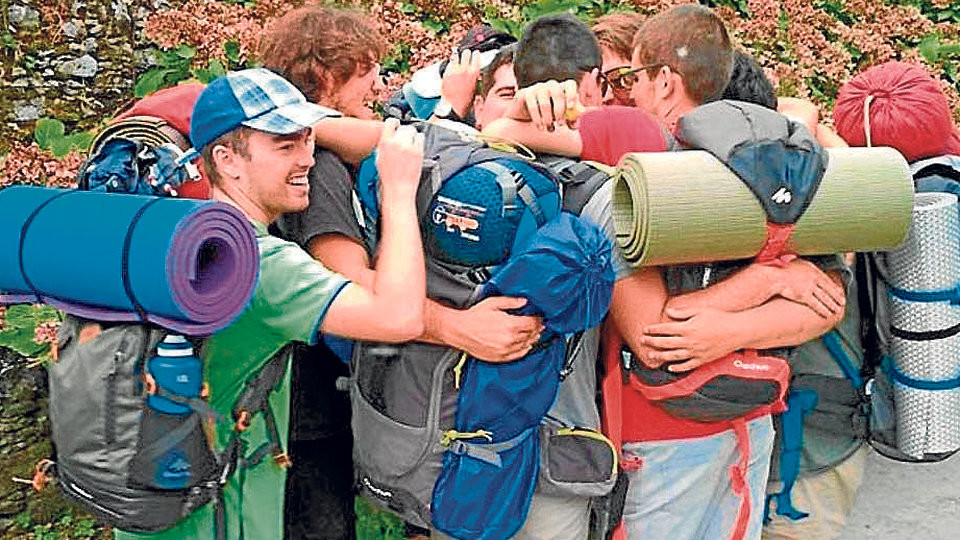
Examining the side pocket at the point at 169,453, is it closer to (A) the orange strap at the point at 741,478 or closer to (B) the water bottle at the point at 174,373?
(B) the water bottle at the point at 174,373

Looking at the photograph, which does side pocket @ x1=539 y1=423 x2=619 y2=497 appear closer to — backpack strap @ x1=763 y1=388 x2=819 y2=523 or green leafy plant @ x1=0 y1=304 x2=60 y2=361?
backpack strap @ x1=763 y1=388 x2=819 y2=523

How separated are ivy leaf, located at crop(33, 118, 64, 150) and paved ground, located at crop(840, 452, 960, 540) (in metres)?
3.60

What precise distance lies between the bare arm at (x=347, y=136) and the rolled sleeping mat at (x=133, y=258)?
67cm

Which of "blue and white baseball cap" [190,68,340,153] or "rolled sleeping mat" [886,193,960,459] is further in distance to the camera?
"rolled sleeping mat" [886,193,960,459]

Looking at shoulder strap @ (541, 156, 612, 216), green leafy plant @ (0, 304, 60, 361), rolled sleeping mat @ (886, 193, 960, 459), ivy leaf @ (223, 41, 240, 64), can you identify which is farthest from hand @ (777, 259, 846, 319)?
ivy leaf @ (223, 41, 240, 64)

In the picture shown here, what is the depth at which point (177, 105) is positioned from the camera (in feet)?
9.89

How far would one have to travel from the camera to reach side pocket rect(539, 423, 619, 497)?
291 centimetres

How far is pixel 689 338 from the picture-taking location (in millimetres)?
2877

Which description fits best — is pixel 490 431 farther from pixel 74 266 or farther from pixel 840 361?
pixel 840 361

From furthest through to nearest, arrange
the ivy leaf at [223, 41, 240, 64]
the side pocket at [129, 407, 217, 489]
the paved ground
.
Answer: the ivy leaf at [223, 41, 240, 64]
the paved ground
the side pocket at [129, 407, 217, 489]

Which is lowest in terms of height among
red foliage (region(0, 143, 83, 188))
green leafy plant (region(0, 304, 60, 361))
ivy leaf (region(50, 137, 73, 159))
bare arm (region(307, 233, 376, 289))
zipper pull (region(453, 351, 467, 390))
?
green leafy plant (region(0, 304, 60, 361))

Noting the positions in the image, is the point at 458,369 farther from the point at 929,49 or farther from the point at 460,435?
the point at 929,49

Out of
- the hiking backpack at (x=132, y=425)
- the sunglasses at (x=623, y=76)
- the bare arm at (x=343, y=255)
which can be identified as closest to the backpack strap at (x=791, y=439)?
the sunglasses at (x=623, y=76)

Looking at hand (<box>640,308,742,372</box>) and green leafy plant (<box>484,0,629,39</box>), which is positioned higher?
hand (<box>640,308,742,372</box>)
